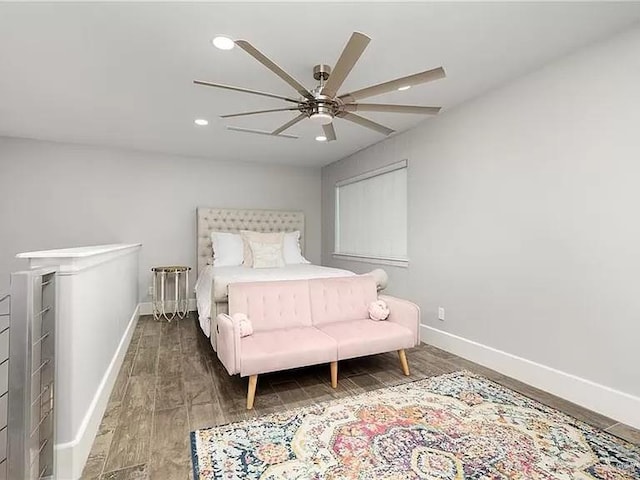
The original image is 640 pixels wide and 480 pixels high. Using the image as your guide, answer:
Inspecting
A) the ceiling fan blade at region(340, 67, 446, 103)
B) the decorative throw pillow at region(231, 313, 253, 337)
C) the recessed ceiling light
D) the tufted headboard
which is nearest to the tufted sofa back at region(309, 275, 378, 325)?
the decorative throw pillow at region(231, 313, 253, 337)

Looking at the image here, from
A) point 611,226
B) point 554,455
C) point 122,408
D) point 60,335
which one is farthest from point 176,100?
point 554,455

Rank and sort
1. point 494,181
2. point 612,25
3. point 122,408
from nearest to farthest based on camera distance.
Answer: point 612,25 < point 122,408 < point 494,181

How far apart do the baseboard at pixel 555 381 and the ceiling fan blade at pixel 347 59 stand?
2.47m

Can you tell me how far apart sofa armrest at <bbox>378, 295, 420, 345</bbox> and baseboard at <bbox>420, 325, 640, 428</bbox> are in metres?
0.65

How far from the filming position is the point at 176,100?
2.97 meters

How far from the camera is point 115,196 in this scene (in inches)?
181

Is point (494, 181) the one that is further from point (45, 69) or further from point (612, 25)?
point (45, 69)

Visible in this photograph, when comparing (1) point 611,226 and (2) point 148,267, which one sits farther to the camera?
(2) point 148,267

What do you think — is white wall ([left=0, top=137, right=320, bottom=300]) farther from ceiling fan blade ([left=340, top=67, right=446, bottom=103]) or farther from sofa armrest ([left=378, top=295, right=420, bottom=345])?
ceiling fan blade ([left=340, top=67, right=446, bottom=103])

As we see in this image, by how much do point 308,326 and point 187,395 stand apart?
102 centimetres

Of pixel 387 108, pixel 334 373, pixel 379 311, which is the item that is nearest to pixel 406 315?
pixel 379 311

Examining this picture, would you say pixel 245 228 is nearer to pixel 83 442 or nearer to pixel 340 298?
pixel 340 298

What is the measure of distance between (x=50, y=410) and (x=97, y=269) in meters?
0.83

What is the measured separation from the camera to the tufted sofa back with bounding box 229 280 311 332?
2.58 metres
